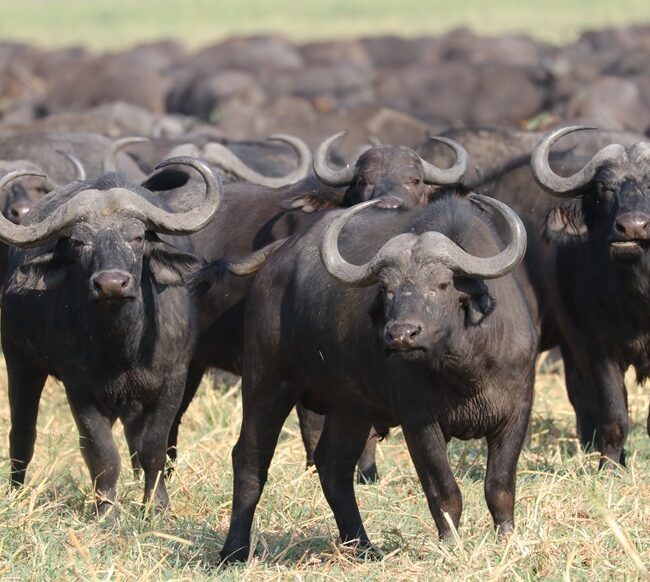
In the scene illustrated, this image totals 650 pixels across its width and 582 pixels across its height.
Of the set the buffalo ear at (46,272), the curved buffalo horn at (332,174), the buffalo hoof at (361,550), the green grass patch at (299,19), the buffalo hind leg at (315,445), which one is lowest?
the green grass patch at (299,19)

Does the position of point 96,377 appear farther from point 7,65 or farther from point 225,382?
point 7,65

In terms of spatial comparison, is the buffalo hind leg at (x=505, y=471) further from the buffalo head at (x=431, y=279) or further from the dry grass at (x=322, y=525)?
the buffalo head at (x=431, y=279)

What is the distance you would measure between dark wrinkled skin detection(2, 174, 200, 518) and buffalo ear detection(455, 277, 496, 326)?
153cm

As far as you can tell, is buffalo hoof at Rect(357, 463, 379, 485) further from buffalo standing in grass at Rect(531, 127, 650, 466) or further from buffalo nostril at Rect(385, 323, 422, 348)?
buffalo nostril at Rect(385, 323, 422, 348)

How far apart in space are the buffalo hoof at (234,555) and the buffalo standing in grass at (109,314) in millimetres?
722

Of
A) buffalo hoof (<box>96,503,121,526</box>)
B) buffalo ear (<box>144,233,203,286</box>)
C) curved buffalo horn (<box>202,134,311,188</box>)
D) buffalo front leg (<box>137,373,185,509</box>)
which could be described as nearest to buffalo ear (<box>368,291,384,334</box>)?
buffalo ear (<box>144,233,203,286</box>)

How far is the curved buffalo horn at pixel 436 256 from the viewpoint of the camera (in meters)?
4.88

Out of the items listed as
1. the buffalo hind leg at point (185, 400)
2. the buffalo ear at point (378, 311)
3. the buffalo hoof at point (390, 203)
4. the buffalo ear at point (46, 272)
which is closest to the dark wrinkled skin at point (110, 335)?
the buffalo ear at point (46, 272)

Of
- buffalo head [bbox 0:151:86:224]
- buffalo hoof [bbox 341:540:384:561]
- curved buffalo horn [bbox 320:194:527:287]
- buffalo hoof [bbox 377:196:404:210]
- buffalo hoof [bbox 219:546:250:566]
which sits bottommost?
buffalo hoof [bbox 219:546:250:566]

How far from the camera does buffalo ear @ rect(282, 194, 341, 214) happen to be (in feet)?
24.0

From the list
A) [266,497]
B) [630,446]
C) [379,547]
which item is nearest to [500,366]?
[379,547]

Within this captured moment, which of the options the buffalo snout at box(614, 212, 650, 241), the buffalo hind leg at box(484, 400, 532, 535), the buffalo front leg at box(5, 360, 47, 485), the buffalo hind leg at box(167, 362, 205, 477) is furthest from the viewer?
the buffalo hind leg at box(167, 362, 205, 477)

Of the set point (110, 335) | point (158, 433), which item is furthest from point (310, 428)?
point (110, 335)

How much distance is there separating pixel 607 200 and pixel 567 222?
36cm
